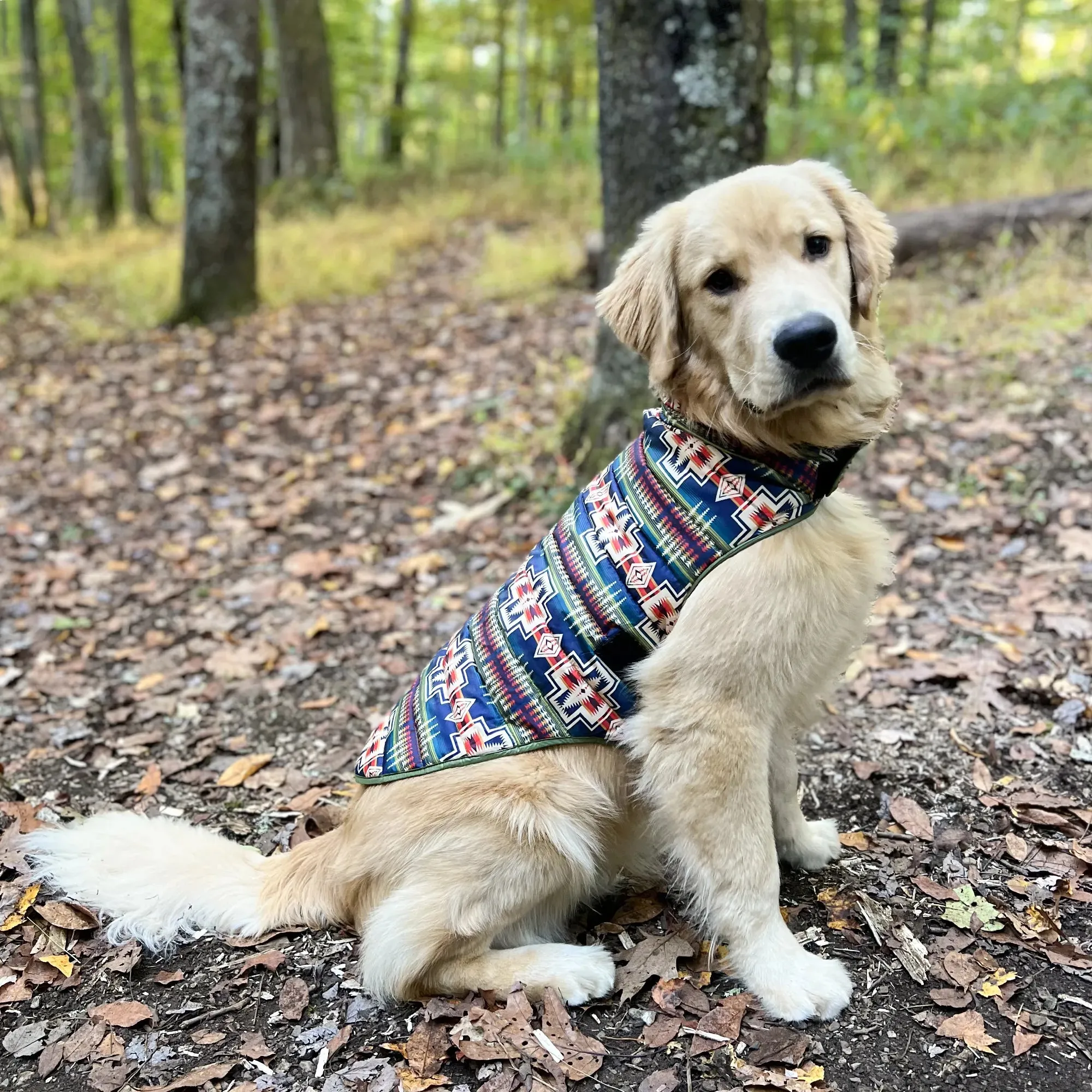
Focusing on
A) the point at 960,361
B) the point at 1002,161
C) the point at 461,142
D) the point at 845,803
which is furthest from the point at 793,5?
the point at 845,803

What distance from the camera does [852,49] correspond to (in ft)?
53.9

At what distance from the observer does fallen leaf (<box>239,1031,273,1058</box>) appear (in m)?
2.44

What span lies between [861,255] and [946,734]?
183cm

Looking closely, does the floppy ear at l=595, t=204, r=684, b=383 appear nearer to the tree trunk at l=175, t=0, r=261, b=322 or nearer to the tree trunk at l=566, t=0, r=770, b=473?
the tree trunk at l=566, t=0, r=770, b=473

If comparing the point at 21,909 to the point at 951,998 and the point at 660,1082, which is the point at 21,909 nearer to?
the point at 660,1082

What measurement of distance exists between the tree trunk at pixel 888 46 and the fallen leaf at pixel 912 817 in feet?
36.9

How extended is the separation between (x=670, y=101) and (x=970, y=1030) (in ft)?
13.9

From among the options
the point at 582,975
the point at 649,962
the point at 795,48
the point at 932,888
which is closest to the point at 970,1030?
the point at 932,888

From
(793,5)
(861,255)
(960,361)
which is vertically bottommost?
(960,361)

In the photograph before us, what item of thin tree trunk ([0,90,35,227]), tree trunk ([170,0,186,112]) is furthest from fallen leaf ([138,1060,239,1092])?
thin tree trunk ([0,90,35,227])

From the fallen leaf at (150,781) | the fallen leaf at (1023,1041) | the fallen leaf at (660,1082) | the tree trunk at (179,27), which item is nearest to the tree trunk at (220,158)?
the tree trunk at (179,27)

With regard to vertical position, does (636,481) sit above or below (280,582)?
above

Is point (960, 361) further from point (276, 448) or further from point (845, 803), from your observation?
point (276, 448)

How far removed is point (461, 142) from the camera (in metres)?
21.2
